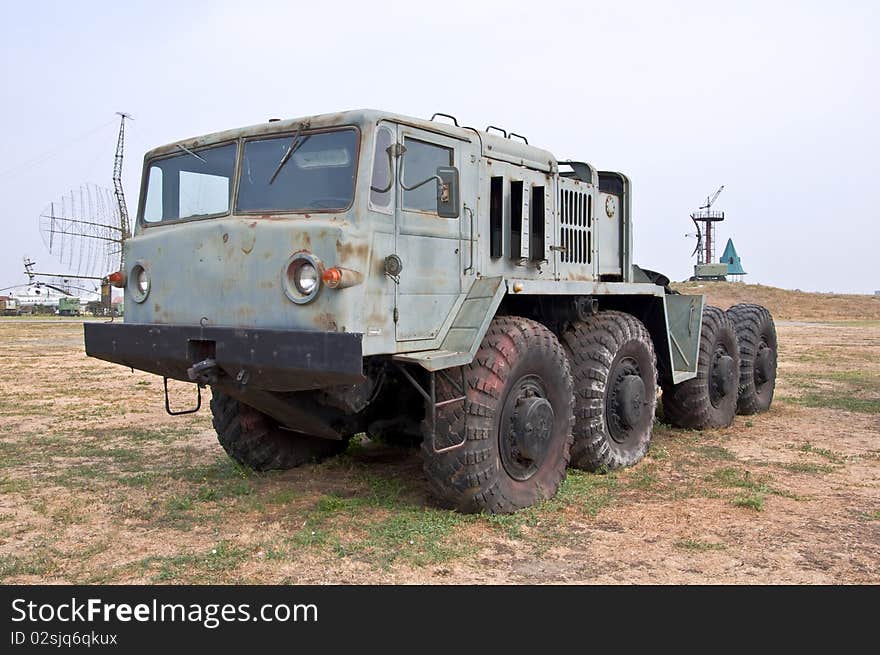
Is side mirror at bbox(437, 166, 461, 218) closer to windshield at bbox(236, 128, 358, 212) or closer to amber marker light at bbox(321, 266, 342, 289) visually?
windshield at bbox(236, 128, 358, 212)

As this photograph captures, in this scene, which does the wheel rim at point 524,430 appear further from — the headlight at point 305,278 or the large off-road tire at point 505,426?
the headlight at point 305,278

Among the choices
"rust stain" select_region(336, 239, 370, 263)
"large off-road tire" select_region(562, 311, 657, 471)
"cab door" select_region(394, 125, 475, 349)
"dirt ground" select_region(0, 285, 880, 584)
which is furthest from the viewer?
"large off-road tire" select_region(562, 311, 657, 471)

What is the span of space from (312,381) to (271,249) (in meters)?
0.87

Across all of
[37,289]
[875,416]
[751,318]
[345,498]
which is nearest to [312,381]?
[345,498]

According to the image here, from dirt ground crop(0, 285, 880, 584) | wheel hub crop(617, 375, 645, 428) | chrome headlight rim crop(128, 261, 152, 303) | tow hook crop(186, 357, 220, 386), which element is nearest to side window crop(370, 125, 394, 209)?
tow hook crop(186, 357, 220, 386)

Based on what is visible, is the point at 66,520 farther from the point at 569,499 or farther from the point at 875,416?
the point at 875,416

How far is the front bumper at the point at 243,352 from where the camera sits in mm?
4645

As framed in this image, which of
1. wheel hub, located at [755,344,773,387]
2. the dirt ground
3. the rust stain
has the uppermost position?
the rust stain

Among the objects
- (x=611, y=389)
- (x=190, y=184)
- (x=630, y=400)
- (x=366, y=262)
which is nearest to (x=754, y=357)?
(x=630, y=400)

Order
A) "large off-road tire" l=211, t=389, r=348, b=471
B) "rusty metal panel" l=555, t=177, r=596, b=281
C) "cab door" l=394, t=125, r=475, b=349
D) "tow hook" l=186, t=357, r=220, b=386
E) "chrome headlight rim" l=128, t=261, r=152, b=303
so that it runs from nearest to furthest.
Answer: "tow hook" l=186, t=357, r=220, b=386
"cab door" l=394, t=125, r=475, b=349
"chrome headlight rim" l=128, t=261, r=152, b=303
"large off-road tire" l=211, t=389, r=348, b=471
"rusty metal panel" l=555, t=177, r=596, b=281

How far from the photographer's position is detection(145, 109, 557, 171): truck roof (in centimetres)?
512

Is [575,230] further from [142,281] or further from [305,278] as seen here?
[142,281]

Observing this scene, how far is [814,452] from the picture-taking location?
26.2 ft

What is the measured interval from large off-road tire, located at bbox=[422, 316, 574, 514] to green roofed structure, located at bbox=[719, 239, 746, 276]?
7314 centimetres
